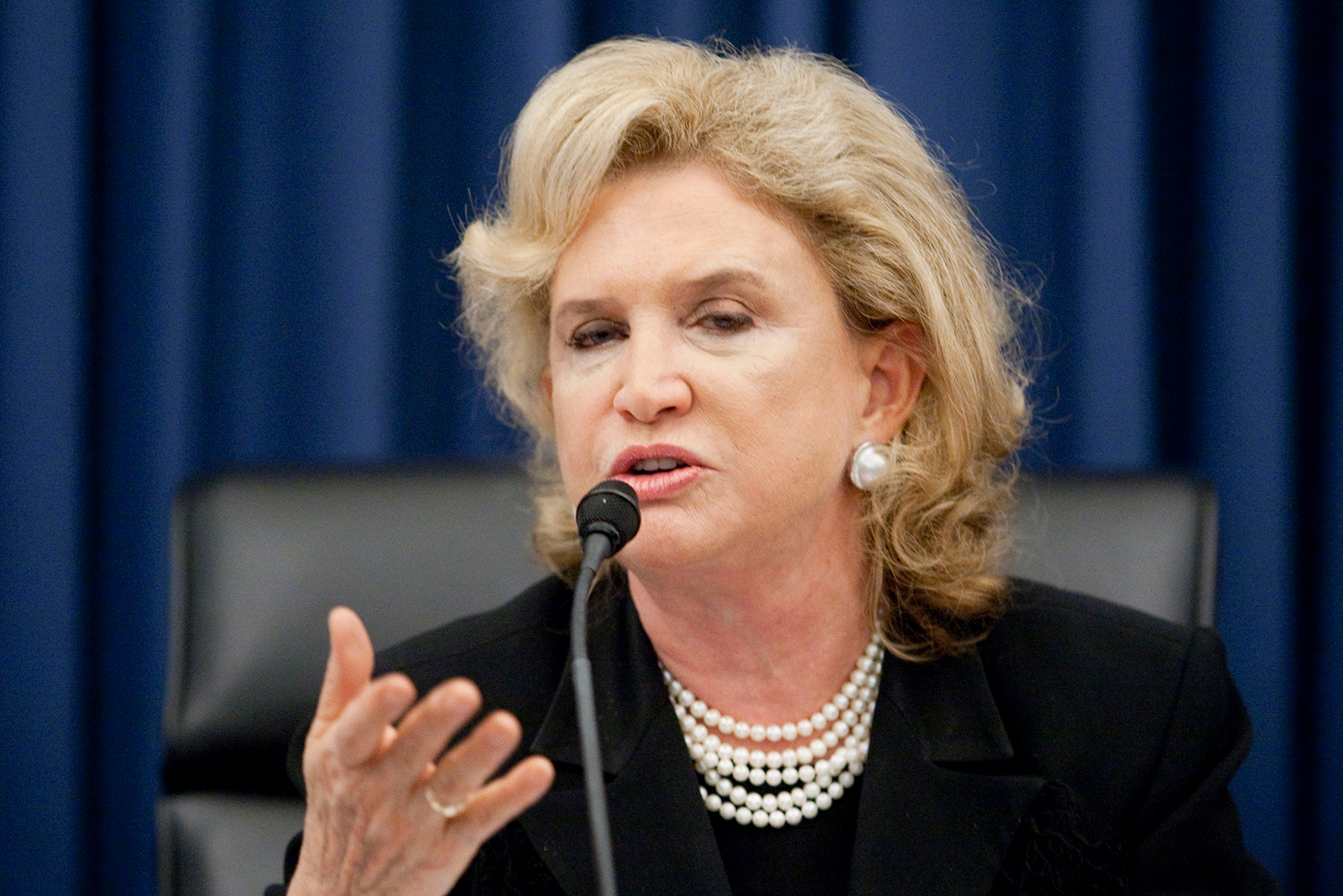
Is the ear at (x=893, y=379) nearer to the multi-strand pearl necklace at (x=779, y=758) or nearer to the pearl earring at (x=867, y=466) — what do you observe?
the pearl earring at (x=867, y=466)

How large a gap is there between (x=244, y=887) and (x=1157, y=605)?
43.4 inches

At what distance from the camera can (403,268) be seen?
208 cm

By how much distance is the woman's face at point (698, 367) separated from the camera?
113cm

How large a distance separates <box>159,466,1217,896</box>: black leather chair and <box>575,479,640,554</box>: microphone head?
51 cm

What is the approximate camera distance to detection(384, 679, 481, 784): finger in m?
0.74

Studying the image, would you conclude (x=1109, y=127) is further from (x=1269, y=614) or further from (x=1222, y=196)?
(x=1269, y=614)

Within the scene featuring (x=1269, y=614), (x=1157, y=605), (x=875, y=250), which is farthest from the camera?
(x=1269, y=614)

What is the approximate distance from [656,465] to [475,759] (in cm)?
42

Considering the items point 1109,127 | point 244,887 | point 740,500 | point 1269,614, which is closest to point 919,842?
point 740,500

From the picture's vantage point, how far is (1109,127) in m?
1.97

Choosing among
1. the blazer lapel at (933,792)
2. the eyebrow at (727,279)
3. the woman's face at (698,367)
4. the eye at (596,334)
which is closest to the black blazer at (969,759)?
the blazer lapel at (933,792)

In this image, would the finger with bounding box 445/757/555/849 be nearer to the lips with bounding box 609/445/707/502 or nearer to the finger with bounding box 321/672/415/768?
the finger with bounding box 321/672/415/768

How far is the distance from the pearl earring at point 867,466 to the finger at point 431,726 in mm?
625

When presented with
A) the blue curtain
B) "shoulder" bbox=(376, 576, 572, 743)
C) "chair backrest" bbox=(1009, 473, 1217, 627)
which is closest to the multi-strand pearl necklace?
"shoulder" bbox=(376, 576, 572, 743)
